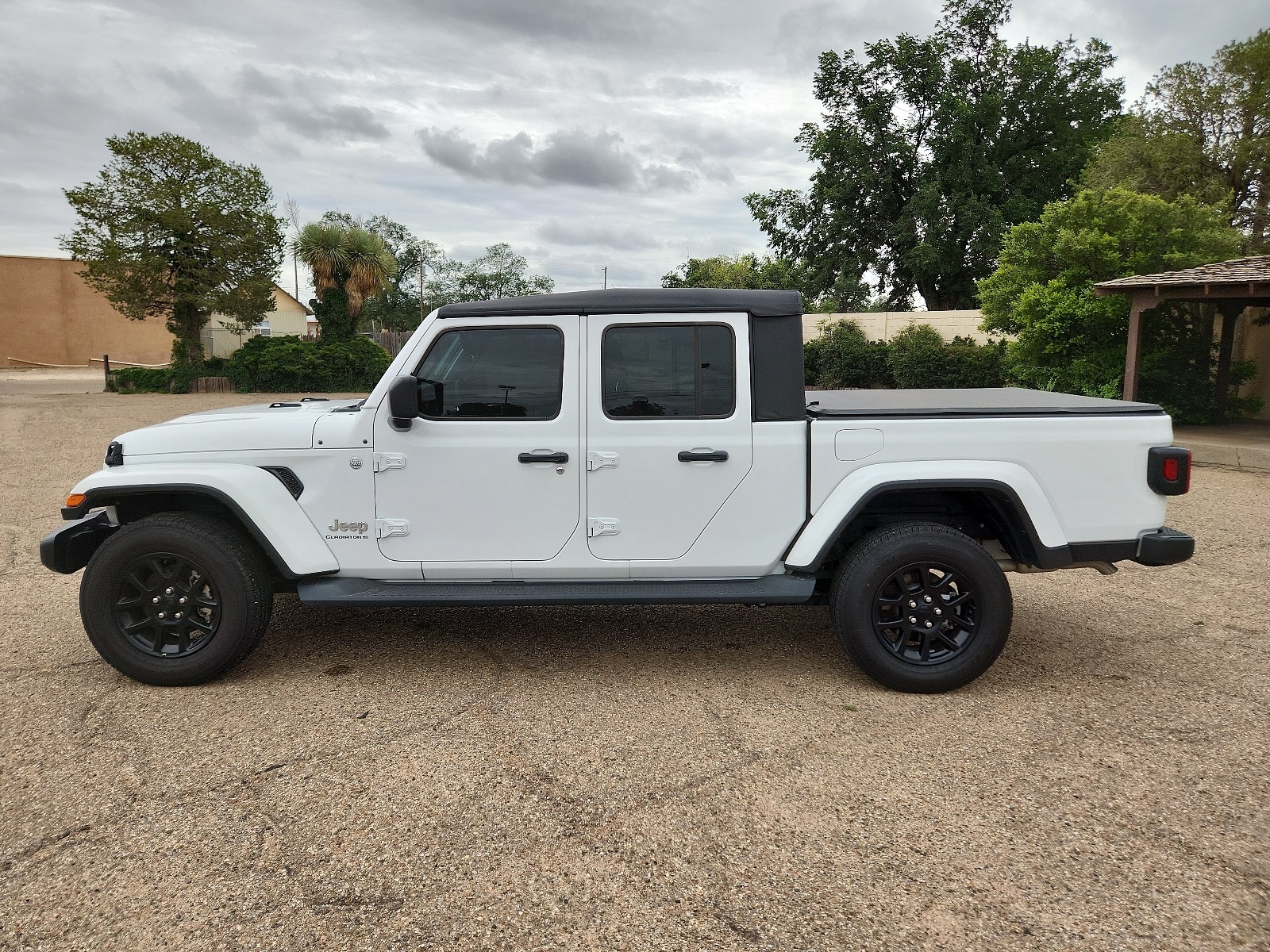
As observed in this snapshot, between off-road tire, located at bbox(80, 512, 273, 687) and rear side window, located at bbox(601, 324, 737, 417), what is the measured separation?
194 centimetres

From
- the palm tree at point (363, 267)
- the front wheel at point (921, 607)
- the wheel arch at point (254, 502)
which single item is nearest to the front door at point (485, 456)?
the wheel arch at point (254, 502)

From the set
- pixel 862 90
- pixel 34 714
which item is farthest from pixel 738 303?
pixel 862 90

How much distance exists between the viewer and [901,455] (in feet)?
13.0

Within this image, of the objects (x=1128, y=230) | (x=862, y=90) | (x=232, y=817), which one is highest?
(x=862, y=90)

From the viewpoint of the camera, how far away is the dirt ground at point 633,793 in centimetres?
246

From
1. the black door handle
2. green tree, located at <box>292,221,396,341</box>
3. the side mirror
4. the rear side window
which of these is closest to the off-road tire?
the side mirror

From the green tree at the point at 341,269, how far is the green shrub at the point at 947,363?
18616 millimetres

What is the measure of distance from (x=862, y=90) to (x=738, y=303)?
120 feet

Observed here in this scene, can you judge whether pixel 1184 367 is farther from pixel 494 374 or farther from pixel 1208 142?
pixel 1208 142

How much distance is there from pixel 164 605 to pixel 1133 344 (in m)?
14.2

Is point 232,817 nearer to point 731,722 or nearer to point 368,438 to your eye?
point 368,438

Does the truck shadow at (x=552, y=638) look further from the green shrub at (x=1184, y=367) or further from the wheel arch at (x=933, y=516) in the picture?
the green shrub at (x=1184, y=367)

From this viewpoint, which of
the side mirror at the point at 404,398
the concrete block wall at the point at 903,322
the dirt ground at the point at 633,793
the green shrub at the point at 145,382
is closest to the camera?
the dirt ground at the point at 633,793

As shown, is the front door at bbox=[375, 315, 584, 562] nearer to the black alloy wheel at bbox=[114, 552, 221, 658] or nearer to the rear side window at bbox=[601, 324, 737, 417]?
the rear side window at bbox=[601, 324, 737, 417]
